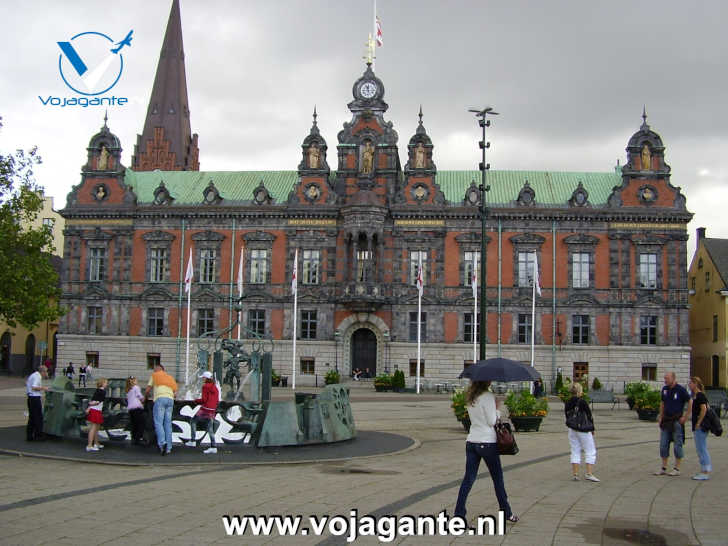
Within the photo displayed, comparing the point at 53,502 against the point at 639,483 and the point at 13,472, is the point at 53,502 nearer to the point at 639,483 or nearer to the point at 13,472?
the point at 13,472

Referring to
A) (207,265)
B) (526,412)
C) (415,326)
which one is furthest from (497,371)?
(207,265)

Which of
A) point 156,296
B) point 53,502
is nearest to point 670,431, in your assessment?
point 53,502

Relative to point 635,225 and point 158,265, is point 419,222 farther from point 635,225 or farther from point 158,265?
point 158,265

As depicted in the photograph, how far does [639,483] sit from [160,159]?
78.3m

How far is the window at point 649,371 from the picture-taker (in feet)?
187

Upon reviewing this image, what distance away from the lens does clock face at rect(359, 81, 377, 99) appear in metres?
61.2

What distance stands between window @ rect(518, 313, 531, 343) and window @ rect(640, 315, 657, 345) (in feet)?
25.3

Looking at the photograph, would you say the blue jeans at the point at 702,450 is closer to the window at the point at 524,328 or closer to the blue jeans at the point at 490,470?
the blue jeans at the point at 490,470

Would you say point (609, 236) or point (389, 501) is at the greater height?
point (609, 236)

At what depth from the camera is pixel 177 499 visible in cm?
1387

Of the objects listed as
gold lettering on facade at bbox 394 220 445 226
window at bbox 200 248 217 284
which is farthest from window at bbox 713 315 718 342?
window at bbox 200 248 217 284

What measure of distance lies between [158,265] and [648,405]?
39.4m

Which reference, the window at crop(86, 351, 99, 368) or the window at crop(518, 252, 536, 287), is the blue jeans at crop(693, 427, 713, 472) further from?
the window at crop(86, 351, 99, 368)

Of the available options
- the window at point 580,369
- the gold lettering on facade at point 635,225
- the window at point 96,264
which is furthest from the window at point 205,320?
the gold lettering on facade at point 635,225
